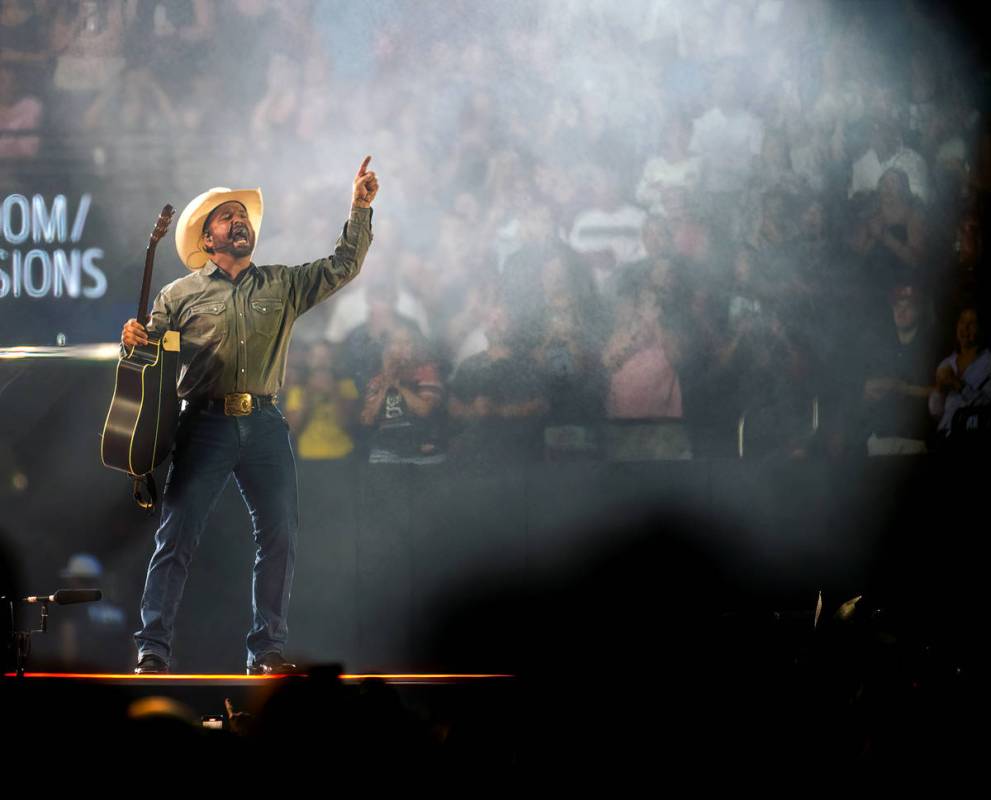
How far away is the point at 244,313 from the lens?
5938 millimetres

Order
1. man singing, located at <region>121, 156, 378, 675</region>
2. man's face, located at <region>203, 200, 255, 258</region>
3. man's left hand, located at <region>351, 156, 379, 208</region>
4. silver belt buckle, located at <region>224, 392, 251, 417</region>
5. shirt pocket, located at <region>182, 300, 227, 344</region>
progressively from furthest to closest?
man's face, located at <region>203, 200, 255, 258</region>
man's left hand, located at <region>351, 156, 379, 208</region>
shirt pocket, located at <region>182, 300, 227, 344</region>
silver belt buckle, located at <region>224, 392, 251, 417</region>
man singing, located at <region>121, 156, 378, 675</region>

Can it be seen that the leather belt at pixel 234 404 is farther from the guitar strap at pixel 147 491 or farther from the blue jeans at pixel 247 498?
the guitar strap at pixel 147 491

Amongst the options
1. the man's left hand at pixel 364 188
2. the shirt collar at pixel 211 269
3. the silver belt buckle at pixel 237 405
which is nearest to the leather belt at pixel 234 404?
the silver belt buckle at pixel 237 405

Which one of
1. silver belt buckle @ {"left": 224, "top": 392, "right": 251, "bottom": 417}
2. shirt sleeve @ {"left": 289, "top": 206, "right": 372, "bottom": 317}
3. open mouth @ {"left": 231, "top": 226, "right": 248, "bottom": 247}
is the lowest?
silver belt buckle @ {"left": 224, "top": 392, "right": 251, "bottom": 417}

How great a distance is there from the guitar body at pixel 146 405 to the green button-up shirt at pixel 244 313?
0.07 metres

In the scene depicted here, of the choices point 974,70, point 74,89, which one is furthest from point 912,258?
point 74,89

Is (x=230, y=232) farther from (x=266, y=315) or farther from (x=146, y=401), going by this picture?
(x=146, y=401)

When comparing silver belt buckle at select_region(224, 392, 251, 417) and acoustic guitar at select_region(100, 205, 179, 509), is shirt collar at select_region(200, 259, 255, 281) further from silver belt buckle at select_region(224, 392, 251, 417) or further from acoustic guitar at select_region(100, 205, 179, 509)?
silver belt buckle at select_region(224, 392, 251, 417)

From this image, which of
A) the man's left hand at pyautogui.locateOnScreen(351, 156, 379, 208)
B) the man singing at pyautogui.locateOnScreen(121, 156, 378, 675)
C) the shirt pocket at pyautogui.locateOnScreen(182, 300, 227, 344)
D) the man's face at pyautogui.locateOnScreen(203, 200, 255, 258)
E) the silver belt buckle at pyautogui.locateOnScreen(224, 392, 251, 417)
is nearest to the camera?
the man singing at pyautogui.locateOnScreen(121, 156, 378, 675)

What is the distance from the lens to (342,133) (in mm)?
6836

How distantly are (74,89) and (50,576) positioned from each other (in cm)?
271

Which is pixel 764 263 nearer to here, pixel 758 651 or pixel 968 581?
pixel 968 581

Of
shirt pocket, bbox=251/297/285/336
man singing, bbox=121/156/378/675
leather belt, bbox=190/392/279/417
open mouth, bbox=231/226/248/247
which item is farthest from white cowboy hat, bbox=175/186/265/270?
leather belt, bbox=190/392/279/417

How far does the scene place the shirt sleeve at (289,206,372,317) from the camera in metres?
6.09
